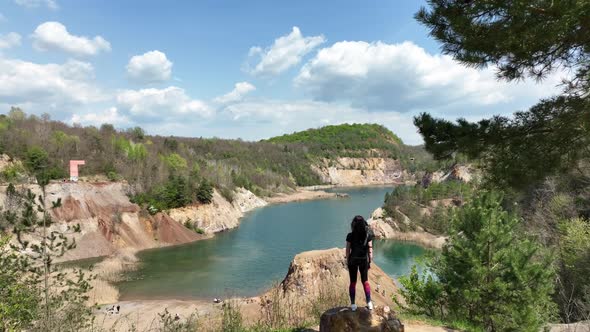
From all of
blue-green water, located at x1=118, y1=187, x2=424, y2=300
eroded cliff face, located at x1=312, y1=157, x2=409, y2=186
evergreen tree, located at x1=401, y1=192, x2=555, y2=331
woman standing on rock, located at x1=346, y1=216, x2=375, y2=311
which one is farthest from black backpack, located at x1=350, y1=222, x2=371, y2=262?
eroded cliff face, located at x1=312, y1=157, x2=409, y2=186

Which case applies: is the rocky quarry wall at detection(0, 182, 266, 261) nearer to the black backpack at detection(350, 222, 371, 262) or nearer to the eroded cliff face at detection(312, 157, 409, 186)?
the black backpack at detection(350, 222, 371, 262)

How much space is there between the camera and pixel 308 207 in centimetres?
9650

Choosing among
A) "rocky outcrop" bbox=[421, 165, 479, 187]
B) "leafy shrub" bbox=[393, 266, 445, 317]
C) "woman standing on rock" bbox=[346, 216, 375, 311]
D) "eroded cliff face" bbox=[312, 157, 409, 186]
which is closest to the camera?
"woman standing on rock" bbox=[346, 216, 375, 311]

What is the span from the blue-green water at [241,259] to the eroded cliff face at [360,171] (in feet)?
331

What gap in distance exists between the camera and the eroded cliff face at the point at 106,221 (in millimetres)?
43688

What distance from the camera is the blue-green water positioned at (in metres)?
32.9

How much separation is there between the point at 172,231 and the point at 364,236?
155 feet

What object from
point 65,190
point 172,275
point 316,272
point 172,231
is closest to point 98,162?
point 65,190

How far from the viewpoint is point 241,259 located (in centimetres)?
4284

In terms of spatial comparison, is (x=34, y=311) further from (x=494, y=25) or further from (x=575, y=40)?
(x=575, y=40)

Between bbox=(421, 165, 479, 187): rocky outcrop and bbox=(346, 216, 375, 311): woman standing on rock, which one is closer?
bbox=(346, 216, 375, 311): woman standing on rock

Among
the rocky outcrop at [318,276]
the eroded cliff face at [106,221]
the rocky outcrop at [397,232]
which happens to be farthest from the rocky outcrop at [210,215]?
the rocky outcrop at [318,276]

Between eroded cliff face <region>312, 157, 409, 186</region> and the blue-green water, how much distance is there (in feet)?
331

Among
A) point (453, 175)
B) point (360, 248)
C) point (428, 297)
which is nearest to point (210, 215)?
point (453, 175)
